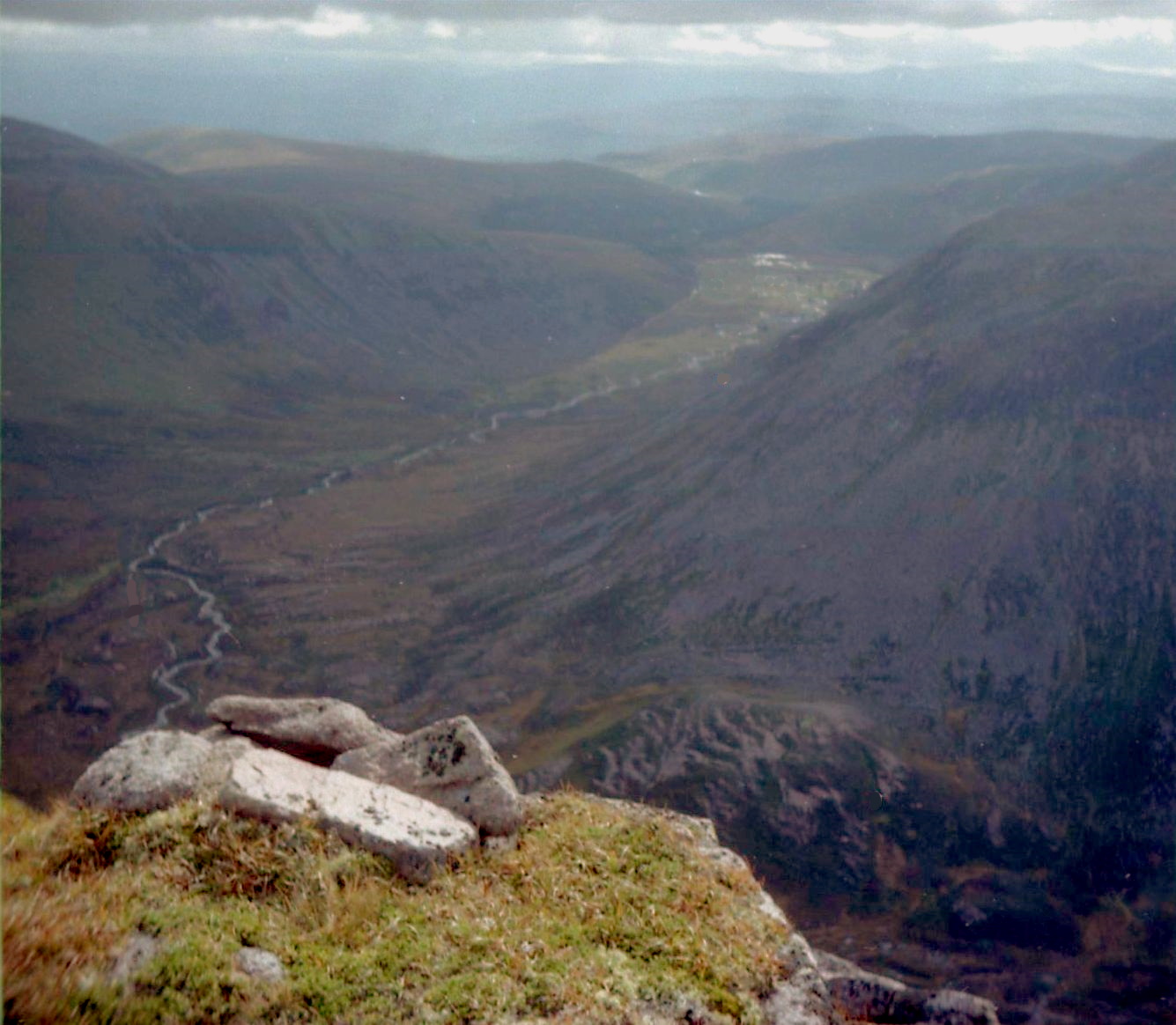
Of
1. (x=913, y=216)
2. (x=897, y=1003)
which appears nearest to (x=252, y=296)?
(x=913, y=216)

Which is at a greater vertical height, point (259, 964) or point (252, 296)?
point (259, 964)

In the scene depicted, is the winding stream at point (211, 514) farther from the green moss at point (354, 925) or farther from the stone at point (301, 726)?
the green moss at point (354, 925)

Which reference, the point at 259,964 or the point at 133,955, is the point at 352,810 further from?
the point at 133,955

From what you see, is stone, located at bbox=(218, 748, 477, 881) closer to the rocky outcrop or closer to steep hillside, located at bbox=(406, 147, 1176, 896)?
the rocky outcrop

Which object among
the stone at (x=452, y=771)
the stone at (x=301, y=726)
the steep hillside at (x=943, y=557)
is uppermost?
the stone at (x=452, y=771)

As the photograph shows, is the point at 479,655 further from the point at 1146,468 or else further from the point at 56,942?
the point at 56,942

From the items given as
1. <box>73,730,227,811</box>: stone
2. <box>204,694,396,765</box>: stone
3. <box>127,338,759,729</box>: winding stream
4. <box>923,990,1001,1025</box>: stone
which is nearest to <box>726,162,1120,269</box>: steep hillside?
<box>127,338,759,729</box>: winding stream

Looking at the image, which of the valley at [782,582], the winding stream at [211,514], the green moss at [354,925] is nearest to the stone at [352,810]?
the green moss at [354,925]

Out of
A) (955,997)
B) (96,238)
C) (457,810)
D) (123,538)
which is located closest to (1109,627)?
(955,997)
